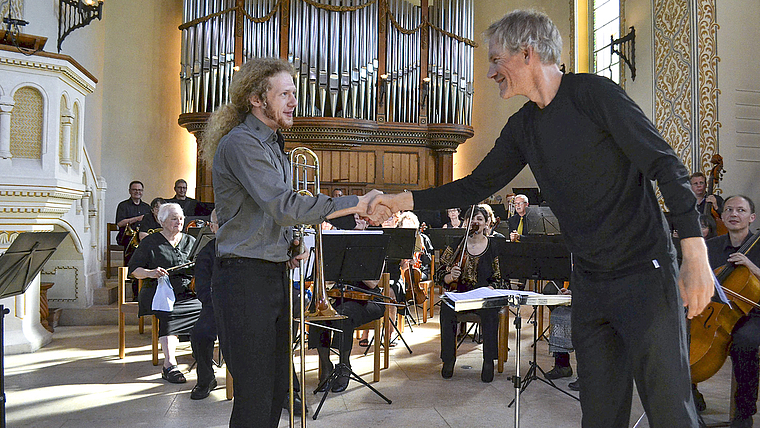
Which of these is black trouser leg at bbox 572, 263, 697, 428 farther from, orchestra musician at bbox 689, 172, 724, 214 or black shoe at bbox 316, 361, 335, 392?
orchestra musician at bbox 689, 172, 724, 214

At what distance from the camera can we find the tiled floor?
3982mm

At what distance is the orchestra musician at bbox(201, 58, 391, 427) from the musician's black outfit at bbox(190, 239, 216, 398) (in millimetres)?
2390

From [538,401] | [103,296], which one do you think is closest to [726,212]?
[538,401]

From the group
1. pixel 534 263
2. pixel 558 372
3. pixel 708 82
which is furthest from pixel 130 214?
pixel 708 82

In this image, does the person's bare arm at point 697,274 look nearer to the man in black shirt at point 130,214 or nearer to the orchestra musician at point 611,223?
the orchestra musician at point 611,223

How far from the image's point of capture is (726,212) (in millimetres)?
4379

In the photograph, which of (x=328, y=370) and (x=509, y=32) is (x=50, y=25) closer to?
(x=328, y=370)

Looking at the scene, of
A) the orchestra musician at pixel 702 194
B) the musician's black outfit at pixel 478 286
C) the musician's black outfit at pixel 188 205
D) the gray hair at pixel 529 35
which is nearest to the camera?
the gray hair at pixel 529 35

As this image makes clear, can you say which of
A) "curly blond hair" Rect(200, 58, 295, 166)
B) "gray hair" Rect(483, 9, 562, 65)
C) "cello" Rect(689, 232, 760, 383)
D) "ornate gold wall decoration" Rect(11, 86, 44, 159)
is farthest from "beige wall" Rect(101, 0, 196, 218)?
"gray hair" Rect(483, 9, 562, 65)

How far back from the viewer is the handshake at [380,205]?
241 cm

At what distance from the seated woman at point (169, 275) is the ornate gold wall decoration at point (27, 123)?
1.30 meters

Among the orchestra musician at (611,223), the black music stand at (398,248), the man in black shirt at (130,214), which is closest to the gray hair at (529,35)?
the orchestra musician at (611,223)

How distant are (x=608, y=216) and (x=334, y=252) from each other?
2675mm

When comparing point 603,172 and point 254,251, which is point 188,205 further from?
point 603,172
